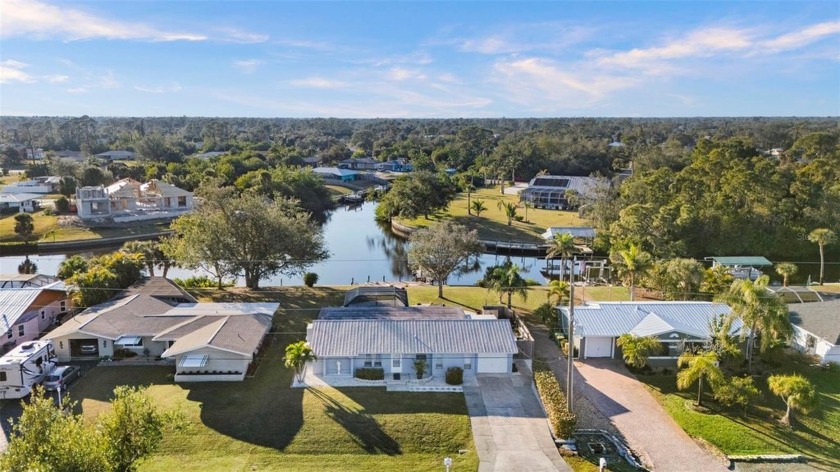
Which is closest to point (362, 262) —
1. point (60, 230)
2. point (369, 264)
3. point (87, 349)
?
point (369, 264)

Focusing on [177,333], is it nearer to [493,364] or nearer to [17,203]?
[493,364]

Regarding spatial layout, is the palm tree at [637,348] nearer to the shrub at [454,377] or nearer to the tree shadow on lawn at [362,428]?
the shrub at [454,377]

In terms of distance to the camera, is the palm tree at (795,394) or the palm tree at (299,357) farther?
the palm tree at (299,357)

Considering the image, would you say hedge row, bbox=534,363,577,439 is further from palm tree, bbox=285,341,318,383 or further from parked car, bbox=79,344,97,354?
parked car, bbox=79,344,97,354

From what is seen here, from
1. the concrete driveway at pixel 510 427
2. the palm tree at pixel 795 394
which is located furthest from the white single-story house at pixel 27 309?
the palm tree at pixel 795 394

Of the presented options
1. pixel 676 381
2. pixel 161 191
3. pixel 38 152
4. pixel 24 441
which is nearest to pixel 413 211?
pixel 161 191

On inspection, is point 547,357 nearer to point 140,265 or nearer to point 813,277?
point 140,265

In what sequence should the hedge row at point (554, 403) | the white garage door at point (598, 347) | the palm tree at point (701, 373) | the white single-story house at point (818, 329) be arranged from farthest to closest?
1. the white garage door at point (598, 347)
2. the white single-story house at point (818, 329)
3. the palm tree at point (701, 373)
4. the hedge row at point (554, 403)
